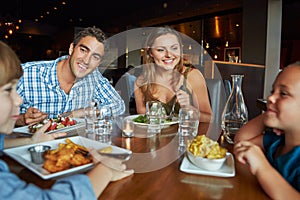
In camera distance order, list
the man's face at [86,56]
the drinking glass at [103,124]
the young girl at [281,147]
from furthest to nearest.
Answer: the man's face at [86,56], the drinking glass at [103,124], the young girl at [281,147]

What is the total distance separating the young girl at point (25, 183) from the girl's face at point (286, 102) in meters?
0.46

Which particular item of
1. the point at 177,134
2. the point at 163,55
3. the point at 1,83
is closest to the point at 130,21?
the point at 163,55

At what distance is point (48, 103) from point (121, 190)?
4.50ft

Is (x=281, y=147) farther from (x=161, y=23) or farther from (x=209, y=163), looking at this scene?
(x=161, y=23)

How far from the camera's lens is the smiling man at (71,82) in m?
1.81

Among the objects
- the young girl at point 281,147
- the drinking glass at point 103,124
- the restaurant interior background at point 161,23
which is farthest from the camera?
the restaurant interior background at point 161,23

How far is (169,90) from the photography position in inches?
80.1

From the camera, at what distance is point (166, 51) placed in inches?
79.1

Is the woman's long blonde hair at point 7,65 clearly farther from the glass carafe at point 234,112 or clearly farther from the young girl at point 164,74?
the young girl at point 164,74

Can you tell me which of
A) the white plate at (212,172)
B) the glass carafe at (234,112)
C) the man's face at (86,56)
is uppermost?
the man's face at (86,56)

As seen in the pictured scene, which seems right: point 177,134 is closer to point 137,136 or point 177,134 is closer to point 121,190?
point 137,136

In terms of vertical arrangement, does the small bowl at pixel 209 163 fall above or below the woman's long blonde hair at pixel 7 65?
below

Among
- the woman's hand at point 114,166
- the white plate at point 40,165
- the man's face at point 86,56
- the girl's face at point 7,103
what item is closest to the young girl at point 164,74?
the man's face at point 86,56

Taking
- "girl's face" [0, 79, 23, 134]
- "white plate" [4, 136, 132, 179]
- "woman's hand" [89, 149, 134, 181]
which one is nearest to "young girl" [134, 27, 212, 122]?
"white plate" [4, 136, 132, 179]
